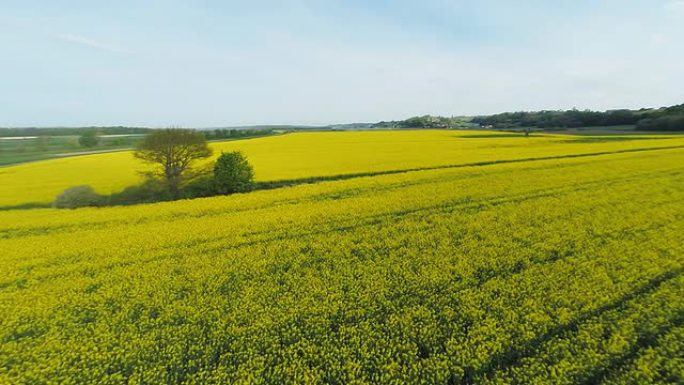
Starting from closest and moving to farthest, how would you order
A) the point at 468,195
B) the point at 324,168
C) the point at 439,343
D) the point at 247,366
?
the point at 247,366 < the point at 439,343 < the point at 468,195 < the point at 324,168

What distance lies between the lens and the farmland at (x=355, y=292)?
7277mm

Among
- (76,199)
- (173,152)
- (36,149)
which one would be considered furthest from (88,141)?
(173,152)

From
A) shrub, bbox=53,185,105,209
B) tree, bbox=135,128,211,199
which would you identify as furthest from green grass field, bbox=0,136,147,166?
shrub, bbox=53,185,105,209

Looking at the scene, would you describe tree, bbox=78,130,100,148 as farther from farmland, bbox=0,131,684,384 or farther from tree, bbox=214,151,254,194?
tree, bbox=214,151,254,194

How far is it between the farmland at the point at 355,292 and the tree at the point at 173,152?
27.0 ft

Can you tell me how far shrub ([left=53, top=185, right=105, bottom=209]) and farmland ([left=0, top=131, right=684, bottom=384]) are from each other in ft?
12.8

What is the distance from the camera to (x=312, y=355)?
7.52 m

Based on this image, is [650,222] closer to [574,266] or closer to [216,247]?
[574,266]

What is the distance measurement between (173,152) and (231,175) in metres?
6.05

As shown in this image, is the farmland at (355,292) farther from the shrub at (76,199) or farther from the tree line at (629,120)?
the tree line at (629,120)

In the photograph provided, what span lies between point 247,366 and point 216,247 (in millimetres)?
8015

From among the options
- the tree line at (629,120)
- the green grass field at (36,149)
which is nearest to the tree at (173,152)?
the green grass field at (36,149)

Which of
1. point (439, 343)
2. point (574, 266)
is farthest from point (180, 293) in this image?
point (574, 266)

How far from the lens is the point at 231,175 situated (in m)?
27.3
